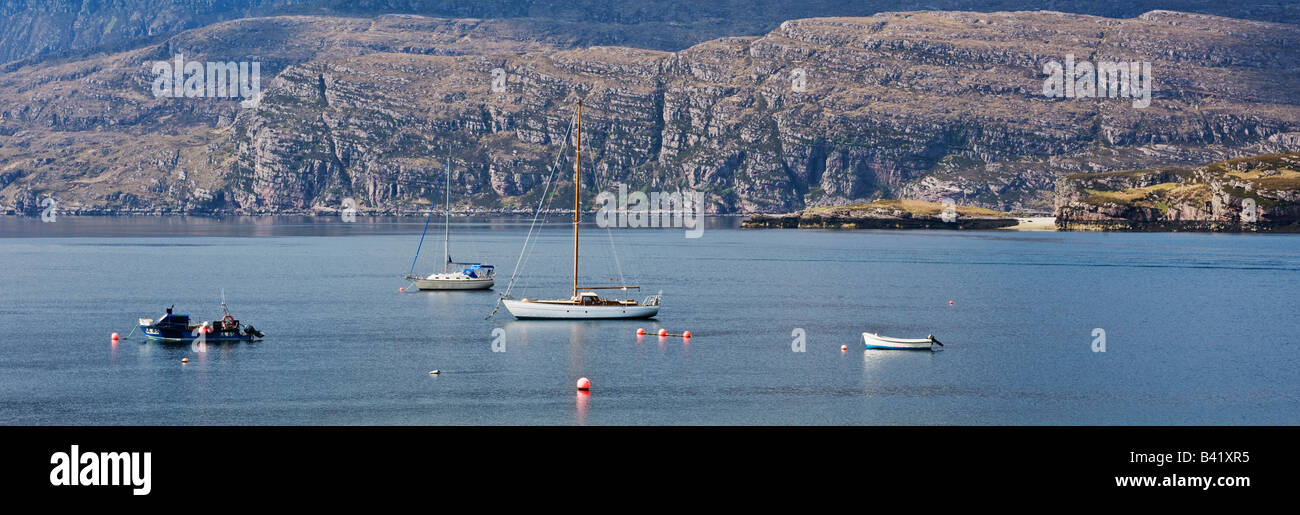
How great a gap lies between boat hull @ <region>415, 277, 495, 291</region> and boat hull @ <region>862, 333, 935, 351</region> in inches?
2792

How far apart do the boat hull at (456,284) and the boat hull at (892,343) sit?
7091 cm

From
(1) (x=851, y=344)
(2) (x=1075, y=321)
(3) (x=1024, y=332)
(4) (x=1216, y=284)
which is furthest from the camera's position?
(4) (x=1216, y=284)

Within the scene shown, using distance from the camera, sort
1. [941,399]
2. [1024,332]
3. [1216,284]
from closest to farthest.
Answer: [941,399]
[1024,332]
[1216,284]

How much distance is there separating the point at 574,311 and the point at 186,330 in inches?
1375

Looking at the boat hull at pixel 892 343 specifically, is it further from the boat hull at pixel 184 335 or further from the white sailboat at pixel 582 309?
the boat hull at pixel 184 335

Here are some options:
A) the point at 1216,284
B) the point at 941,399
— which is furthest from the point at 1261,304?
the point at 941,399

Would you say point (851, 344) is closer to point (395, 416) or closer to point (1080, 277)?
point (395, 416)

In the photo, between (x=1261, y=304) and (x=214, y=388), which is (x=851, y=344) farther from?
(x=1261, y=304)

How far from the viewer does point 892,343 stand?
330 ft

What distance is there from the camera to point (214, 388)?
79.3m

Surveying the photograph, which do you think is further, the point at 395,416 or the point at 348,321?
the point at 348,321

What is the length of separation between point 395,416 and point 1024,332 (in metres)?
68.7
